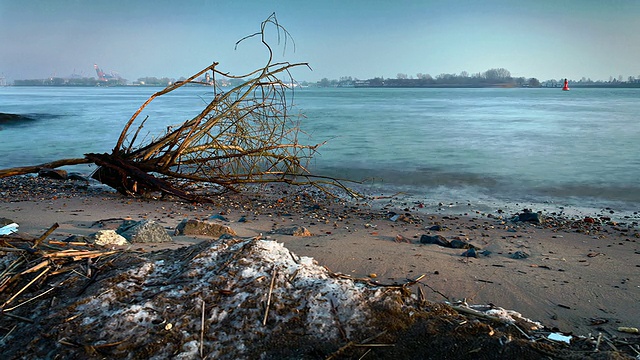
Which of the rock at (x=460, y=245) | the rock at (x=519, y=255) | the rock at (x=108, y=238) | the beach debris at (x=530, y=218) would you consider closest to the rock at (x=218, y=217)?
the rock at (x=108, y=238)

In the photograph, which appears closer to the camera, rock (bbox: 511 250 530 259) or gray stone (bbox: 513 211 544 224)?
rock (bbox: 511 250 530 259)

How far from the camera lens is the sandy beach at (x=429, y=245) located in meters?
2.93

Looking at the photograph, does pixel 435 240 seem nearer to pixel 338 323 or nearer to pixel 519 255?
pixel 519 255

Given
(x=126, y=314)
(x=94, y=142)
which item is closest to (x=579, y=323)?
(x=126, y=314)

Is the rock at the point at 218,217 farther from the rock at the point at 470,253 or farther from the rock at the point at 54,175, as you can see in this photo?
the rock at the point at 54,175

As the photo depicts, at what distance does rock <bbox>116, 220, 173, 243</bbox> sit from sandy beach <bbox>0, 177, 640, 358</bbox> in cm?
13

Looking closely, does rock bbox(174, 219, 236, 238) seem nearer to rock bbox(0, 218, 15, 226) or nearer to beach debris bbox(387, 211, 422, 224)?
rock bbox(0, 218, 15, 226)

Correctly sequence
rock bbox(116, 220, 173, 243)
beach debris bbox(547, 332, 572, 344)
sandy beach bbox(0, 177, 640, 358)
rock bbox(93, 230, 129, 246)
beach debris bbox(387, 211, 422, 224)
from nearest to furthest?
beach debris bbox(547, 332, 572, 344) < sandy beach bbox(0, 177, 640, 358) < rock bbox(93, 230, 129, 246) < rock bbox(116, 220, 173, 243) < beach debris bbox(387, 211, 422, 224)

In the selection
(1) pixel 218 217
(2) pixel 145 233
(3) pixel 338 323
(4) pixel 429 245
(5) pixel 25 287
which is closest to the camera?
(3) pixel 338 323

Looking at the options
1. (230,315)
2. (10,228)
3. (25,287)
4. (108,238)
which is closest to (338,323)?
(230,315)

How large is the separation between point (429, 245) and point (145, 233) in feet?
7.41

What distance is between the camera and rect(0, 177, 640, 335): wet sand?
2928 millimetres

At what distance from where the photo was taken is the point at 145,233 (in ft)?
12.4

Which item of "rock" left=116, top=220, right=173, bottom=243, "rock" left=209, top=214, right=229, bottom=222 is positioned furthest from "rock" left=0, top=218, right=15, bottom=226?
"rock" left=209, top=214, right=229, bottom=222
